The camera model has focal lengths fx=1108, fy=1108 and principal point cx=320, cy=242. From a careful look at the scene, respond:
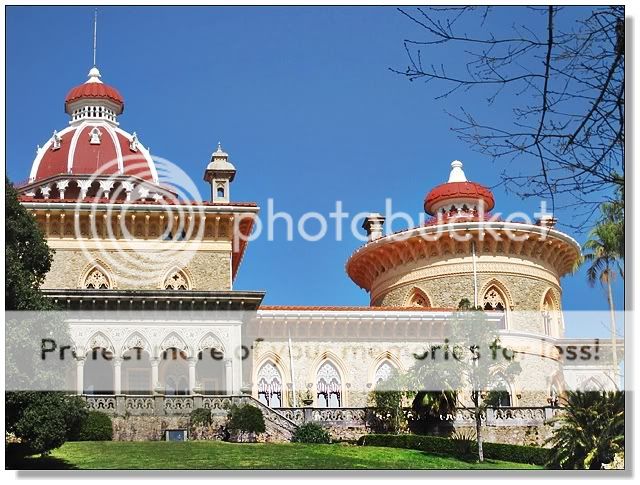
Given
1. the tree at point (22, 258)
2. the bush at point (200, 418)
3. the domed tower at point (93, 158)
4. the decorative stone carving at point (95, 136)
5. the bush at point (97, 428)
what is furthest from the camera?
the decorative stone carving at point (95, 136)

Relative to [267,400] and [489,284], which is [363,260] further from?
[267,400]

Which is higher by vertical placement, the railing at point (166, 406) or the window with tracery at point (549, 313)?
the window with tracery at point (549, 313)

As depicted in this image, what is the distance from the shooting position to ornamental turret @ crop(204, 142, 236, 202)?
32.1 meters

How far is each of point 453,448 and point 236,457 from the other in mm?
5593

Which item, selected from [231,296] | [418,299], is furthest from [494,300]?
[231,296]

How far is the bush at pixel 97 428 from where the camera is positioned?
2453cm

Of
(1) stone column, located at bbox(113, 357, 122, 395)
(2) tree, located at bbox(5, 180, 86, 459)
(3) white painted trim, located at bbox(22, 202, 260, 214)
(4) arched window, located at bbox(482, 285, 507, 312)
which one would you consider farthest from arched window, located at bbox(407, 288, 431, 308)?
(2) tree, located at bbox(5, 180, 86, 459)

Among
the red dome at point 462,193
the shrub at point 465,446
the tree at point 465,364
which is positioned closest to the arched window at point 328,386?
the tree at point 465,364

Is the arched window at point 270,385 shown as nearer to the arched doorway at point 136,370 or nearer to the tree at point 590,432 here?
the arched doorway at point 136,370

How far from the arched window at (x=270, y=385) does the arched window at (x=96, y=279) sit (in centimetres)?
512

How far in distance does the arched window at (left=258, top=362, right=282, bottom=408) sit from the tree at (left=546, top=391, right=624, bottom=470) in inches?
430

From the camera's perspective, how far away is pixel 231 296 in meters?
28.8

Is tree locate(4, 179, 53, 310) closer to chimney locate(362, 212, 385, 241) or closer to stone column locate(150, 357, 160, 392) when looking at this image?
stone column locate(150, 357, 160, 392)

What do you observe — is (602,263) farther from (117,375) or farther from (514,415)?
(117,375)
